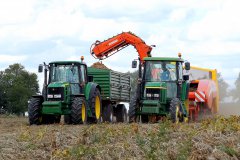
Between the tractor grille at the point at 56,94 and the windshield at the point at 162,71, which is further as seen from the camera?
the windshield at the point at 162,71

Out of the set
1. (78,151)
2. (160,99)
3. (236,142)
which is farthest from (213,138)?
(160,99)

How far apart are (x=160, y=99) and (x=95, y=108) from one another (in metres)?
2.63

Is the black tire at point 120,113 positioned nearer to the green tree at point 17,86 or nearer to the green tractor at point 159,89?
the green tractor at point 159,89

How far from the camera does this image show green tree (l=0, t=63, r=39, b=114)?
6662 centimetres

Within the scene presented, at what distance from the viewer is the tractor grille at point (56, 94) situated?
18781 mm

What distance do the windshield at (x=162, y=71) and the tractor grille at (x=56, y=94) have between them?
3.00m

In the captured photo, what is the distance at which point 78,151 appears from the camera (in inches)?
364

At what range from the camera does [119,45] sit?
25.7 m

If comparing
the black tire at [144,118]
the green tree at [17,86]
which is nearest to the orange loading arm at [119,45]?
the black tire at [144,118]

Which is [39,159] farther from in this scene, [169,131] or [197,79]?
[197,79]

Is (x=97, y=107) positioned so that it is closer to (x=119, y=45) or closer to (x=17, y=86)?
(x=119, y=45)

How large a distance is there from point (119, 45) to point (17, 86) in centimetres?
4315

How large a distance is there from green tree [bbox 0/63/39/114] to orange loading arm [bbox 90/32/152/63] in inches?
1648

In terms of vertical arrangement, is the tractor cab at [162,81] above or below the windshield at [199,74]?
below
